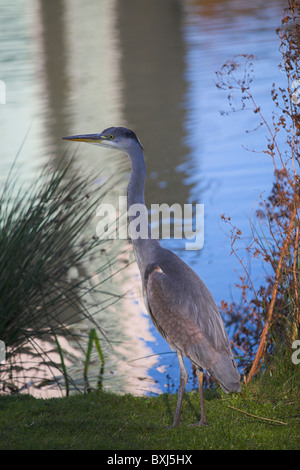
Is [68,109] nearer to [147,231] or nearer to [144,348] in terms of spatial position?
[144,348]

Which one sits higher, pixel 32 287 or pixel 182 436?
pixel 32 287

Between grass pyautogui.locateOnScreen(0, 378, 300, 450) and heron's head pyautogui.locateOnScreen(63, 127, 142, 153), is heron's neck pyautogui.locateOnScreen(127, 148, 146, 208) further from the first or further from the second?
grass pyautogui.locateOnScreen(0, 378, 300, 450)

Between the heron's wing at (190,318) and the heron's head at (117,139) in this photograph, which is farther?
the heron's head at (117,139)

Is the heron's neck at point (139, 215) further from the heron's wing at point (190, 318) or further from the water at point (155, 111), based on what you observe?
the water at point (155, 111)

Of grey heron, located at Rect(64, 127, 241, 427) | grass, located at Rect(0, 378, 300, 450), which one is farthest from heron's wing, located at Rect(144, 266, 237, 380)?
grass, located at Rect(0, 378, 300, 450)

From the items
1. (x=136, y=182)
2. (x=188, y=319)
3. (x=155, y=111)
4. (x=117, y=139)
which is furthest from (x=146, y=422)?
(x=155, y=111)

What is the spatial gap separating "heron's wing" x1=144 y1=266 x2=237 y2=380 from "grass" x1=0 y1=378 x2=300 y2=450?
1.29 feet

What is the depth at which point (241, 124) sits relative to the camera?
12000mm

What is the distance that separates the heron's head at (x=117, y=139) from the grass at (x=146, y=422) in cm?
152

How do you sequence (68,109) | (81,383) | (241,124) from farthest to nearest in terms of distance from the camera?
(68,109)
(241,124)
(81,383)

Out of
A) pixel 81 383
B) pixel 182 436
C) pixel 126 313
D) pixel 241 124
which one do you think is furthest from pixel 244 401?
pixel 241 124

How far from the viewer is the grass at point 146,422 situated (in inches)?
137

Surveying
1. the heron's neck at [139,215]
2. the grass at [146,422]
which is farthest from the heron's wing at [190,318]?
the grass at [146,422]
